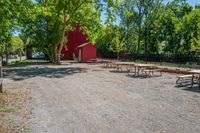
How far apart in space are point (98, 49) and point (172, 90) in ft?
160

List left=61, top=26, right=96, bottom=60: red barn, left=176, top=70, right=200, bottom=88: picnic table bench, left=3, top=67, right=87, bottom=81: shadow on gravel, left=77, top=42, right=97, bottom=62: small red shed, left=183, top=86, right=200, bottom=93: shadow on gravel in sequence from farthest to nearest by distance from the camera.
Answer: left=61, top=26, right=96, bottom=60: red barn
left=77, top=42, right=97, bottom=62: small red shed
left=3, top=67, right=87, bottom=81: shadow on gravel
left=176, top=70, right=200, bottom=88: picnic table bench
left=183, top=86, right=200, bottom=93: shadow on gravel

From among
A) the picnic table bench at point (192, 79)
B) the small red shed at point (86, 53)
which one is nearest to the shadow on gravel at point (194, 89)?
the picnic table bench at point (192, 79)

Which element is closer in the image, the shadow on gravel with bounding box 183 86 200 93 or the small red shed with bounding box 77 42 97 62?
the shadow on gravel with bounding box 183 86 200 93

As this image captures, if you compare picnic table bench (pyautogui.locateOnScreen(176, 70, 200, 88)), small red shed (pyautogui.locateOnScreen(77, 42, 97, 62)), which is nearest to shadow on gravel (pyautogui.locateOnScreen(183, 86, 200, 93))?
picnic table bench (pyautogui.locateOnScreen(176, 70, 200, 88))

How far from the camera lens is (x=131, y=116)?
29.6 feet

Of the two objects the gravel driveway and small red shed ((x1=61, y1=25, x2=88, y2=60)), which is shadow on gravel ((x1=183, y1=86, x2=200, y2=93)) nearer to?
the gravel driveway

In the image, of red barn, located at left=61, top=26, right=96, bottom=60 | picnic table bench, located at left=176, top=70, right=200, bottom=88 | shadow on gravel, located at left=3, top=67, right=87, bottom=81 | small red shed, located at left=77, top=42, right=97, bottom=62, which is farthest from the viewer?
red barn, located at left=61, top=26, right=96, bottom=60

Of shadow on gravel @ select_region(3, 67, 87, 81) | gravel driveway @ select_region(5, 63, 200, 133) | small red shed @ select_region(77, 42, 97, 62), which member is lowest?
gravel driveway @ select_region(5, 63, 200, 133)

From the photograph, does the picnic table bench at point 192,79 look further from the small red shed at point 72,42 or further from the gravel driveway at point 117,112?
the small red shed at point 72,42

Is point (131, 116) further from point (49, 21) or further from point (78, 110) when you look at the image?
point (49, 21)

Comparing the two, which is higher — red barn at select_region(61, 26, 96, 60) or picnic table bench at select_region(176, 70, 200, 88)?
red barn at select_region(61, 26, 96, 60)

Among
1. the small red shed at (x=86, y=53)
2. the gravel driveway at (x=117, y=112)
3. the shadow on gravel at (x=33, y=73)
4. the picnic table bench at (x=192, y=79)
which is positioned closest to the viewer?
the gravel driveway at (x=117, y=112)

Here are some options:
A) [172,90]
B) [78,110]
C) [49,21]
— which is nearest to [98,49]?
[49,21]

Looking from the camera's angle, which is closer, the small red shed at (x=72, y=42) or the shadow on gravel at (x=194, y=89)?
the shadow on gravel at (x=194, y=89)
